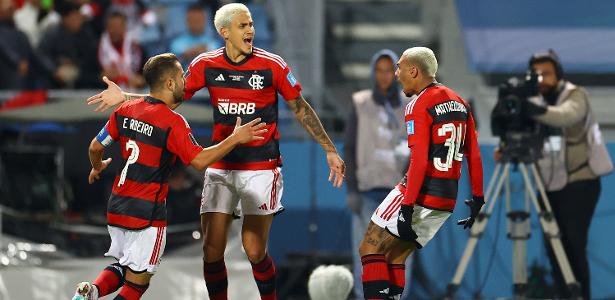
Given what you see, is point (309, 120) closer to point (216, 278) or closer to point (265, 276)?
point (265, 276)

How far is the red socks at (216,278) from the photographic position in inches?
336

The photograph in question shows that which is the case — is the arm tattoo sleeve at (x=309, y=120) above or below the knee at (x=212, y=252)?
above

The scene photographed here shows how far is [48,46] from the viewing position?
13570 millimetres

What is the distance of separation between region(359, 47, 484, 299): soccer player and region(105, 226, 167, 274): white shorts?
4.09 feet

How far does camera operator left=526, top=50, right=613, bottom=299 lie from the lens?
10.5 metres

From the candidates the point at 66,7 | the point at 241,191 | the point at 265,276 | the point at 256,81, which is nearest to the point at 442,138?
the point at 256,81

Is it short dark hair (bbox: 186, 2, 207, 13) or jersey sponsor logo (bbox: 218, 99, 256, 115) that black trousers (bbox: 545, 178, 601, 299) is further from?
short dark hair (bbox: 186, 2, 207, 13)

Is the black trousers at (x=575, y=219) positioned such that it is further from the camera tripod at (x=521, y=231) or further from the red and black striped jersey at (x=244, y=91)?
the red and black striped jersey at (x=244, y=91)

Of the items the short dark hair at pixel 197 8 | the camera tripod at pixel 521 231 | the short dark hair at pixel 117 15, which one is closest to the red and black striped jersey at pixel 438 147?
the camera tripod at pixel 521 231

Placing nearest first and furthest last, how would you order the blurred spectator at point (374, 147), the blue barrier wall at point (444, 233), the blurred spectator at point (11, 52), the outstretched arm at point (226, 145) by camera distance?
1. the outstretched arm at point (226, 145)
2. the blurred spectator at point (374, 147)
3. the blue barrier wall at point (444, 233)
4. the blurred spectator at point (11, 52)

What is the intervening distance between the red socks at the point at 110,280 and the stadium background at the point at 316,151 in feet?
8.03

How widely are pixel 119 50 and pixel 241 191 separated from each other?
5314 millimetres

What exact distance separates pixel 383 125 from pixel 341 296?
62.3 inches

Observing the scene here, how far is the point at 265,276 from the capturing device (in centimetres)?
855
